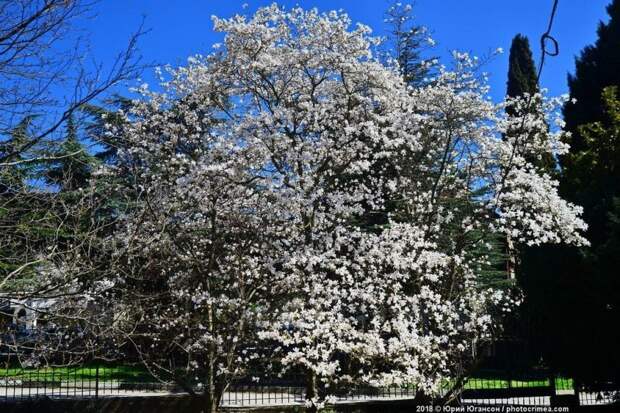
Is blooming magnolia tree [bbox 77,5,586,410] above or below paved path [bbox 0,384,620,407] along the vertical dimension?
above

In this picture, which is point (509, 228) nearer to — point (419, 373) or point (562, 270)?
point (562, 270)

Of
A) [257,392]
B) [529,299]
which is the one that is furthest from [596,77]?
[257,392]

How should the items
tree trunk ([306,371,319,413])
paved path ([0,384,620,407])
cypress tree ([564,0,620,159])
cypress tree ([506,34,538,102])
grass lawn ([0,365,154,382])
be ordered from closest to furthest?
tree trunk ([306,371,319,413]) < paved path ([0,384,620,407]) < grass lawn ([0,365,154,382]) < cypress tree ([564,0,620,159]) < cypress tree ([506,34,538,102])

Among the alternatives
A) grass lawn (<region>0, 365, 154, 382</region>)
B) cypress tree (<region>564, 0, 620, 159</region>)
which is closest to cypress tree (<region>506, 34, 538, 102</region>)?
cypress tree (<region>564, 0, 620, 159</region>)

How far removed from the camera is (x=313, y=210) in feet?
32.8

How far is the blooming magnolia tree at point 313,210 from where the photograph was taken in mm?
9570

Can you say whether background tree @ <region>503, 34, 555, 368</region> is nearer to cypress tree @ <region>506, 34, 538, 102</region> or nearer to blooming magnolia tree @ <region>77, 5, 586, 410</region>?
blooming magnolia tree @ <region>77, 5, 586, 410</region>

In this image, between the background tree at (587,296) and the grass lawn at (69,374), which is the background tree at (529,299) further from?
the grass lawn at (69,374)

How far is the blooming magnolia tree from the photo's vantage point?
31.4 feet

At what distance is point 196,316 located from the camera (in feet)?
32.5

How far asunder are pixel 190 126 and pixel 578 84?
50.1 feet

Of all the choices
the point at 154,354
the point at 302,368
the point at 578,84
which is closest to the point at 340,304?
the point at 302,368

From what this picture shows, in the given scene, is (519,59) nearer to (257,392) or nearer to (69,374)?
(257,392)

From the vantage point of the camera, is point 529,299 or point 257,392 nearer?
point 529,299
